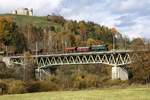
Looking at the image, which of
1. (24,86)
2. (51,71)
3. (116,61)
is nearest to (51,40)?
(51,71)

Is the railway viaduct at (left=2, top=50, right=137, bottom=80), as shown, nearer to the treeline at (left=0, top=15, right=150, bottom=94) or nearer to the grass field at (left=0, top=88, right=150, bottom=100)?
the treeline at (left=0, top=15, right=150, bottom=94)

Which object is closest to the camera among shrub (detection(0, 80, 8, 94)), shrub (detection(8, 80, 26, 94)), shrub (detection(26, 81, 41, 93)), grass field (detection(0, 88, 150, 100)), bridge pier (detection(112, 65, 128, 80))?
grass field (detection(0, 88, 150, 100))

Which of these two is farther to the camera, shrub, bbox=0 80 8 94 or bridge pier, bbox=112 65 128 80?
bridge pier, bbox=112 65 128 80

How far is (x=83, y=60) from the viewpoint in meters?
120

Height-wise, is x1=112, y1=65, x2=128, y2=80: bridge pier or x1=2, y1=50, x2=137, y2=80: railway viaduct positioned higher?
x1=2, y1=50, x2=137, y2=80: railway viaduct

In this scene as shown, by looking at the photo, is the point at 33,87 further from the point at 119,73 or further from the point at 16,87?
the point at 119,73

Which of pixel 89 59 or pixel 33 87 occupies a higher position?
pixel 89 59

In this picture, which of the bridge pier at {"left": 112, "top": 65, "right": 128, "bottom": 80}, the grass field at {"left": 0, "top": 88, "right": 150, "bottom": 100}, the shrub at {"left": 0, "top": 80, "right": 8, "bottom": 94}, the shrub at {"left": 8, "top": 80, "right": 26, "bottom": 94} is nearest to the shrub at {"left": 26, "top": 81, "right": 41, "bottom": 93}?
the shrub at {"left": 8, "top": 80, "right": 26, "bottom": 94}

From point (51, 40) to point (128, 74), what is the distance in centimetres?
7643

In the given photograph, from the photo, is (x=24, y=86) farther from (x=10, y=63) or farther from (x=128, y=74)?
(x=10, y=63)

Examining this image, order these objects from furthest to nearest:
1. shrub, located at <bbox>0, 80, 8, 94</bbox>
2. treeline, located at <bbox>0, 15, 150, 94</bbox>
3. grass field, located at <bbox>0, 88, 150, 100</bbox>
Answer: treeline, located at <bbox>0, 15, 150, 94</bbox>
shrub, located at <bbox>0, 80, 8, 94</bbox>
grass field, located at <bbox>0, 88, 150, 100</bbox>

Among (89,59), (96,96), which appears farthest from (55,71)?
(96,96)


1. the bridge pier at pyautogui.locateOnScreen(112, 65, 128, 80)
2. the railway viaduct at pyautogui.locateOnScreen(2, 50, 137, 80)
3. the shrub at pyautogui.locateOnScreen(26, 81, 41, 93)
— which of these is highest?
the railway viaduct at pyautogui.locateOnScreen(2, 50, 137, 80)

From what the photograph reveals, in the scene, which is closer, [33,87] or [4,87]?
[4,87]
